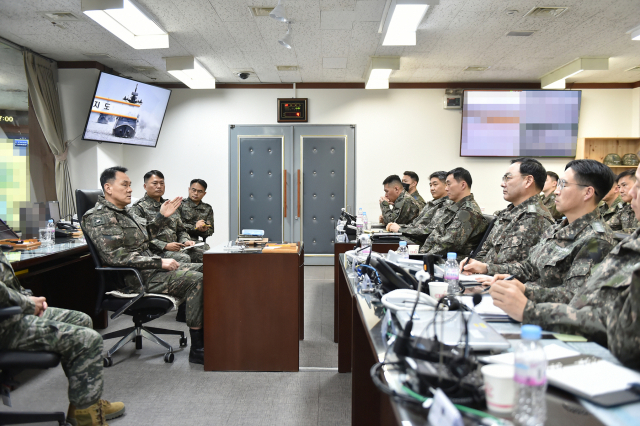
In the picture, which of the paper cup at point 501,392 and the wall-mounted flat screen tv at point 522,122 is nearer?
the paper cup at point 501,392

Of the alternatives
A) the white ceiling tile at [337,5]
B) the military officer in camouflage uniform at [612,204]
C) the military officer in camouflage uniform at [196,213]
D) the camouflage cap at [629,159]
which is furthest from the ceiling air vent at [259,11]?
the camouflage cap at [629,159]

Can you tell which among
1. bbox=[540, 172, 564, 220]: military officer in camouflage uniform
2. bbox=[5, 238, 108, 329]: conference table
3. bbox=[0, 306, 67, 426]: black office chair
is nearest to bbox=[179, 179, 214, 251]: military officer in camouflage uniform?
bbox=[5, 238, 108, 329]: conference table

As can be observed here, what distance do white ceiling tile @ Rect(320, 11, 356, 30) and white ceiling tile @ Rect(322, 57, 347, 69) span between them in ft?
3.47

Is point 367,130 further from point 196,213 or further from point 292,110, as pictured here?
point 196,213

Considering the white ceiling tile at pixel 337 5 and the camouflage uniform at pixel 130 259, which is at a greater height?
the white ceiling tile at pixel 337 5

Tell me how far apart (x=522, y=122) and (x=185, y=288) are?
5.81 meters

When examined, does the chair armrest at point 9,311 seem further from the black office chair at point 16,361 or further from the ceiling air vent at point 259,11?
the ceiling air vent at point 259,11

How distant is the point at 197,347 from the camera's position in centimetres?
291

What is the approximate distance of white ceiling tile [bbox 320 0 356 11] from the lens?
379 cm

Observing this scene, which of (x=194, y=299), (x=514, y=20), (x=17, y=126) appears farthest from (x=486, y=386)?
(x=17, y=126)

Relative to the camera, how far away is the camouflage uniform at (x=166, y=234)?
3.94 meters

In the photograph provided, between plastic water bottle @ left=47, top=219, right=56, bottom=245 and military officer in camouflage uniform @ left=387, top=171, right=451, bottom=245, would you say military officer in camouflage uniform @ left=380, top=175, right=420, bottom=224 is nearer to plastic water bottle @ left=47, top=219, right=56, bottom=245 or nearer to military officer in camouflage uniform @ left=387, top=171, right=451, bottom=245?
military officer in camouflage uniform @ left=387, top=171, right=451, bottom=245

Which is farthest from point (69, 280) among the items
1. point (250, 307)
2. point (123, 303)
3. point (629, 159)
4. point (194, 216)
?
point (629, 159)

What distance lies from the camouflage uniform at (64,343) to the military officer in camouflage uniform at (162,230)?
2000 millimetres
